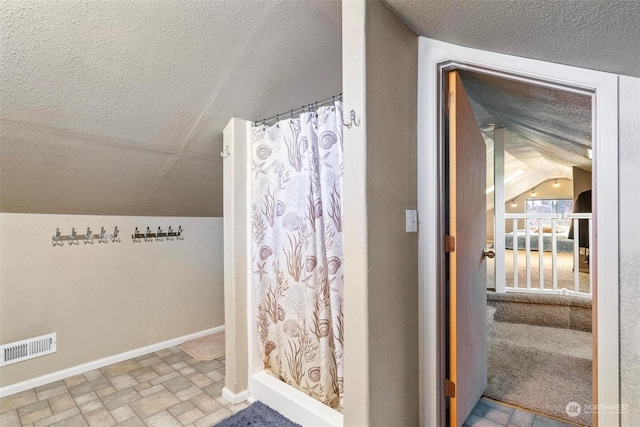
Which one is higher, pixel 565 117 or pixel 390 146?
pixel 565 117

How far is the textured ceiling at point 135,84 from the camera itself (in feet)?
4.55

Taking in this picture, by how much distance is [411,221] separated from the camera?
5.08 ft

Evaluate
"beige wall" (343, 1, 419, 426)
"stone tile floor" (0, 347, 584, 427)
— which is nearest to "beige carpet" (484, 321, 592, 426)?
"stone tile floor" (0, 347, 584, 427)

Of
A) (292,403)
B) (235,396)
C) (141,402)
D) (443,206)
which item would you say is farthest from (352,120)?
(141,402)

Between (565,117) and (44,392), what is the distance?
3.95 m

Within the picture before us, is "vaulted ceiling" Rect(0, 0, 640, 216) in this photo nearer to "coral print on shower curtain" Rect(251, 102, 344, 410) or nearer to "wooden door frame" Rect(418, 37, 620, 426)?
"wooden door frame" Rect(418, 37, 620, 426)

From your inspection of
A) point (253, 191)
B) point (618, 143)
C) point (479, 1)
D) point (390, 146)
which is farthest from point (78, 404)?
point (618, 143)

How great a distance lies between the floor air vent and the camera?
2166 millimetres

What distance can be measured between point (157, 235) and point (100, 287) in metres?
0.60

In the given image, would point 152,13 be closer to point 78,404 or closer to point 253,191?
point 253,191

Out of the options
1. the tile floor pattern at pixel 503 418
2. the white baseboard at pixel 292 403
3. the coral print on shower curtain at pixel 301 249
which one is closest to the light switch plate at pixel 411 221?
the coral print on shower curtain at pixel 301 249

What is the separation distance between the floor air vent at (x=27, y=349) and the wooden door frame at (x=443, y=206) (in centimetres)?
266

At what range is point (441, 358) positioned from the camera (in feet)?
5.29

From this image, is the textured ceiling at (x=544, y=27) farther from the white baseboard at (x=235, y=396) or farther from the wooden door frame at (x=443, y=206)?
the white baseboard at (x=235, y=396)
